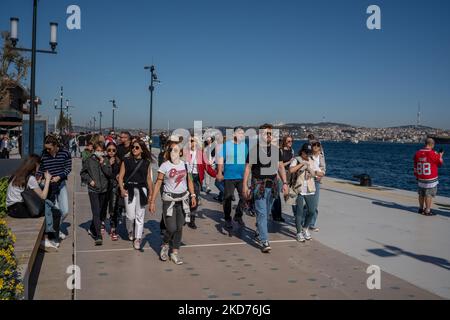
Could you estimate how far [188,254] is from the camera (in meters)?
6.68

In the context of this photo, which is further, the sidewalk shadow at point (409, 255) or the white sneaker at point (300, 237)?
the white sneaker at point (300, 237)

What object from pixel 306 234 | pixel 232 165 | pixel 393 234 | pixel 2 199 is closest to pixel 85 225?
pixel 2 199

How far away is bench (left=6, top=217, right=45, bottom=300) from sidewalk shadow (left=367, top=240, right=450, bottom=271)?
4.93m

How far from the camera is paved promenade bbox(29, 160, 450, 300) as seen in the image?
5.01 meters

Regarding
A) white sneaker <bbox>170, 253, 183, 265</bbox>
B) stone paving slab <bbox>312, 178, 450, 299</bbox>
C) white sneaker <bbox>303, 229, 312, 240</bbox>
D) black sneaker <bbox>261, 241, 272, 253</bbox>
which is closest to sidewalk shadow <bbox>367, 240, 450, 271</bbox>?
stone paving slab <bbox>312, 178, 450, 299</bbox>

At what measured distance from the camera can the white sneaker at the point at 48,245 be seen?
6680 millimetres

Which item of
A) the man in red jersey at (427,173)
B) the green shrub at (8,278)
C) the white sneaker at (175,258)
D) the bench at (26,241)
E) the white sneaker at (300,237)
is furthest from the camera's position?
the man in red jersey at (427,173)

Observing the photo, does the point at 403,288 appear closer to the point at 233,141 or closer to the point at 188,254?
the point at 188,254

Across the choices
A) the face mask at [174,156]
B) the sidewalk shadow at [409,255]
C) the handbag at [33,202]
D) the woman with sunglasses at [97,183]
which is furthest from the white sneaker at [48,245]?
the sidewalk shadow at [409,255]

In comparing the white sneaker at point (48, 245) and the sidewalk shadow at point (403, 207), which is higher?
the sidewalk shadow at point (403, 207)

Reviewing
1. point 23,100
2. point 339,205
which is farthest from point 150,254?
point 23,100

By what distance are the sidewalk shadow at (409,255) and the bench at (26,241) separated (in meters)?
4.93

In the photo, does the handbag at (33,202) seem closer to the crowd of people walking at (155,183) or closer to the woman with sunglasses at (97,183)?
the crowd of people walking at (155,183)

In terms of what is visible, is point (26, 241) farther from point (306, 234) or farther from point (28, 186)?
point (306, 234)
